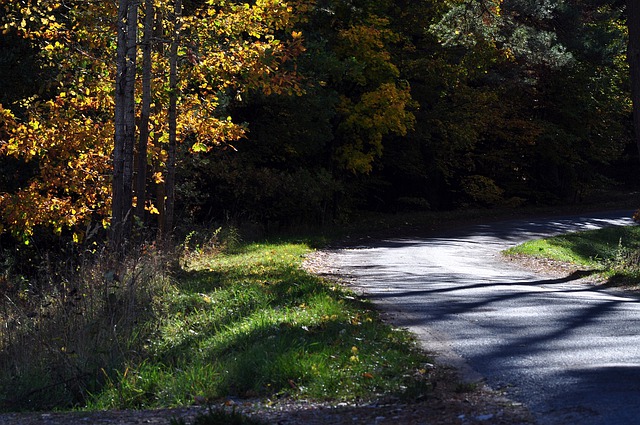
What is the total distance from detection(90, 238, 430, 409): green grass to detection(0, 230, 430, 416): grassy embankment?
1cm

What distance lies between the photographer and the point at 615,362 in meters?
8.02

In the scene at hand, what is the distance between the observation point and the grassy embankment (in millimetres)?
7863

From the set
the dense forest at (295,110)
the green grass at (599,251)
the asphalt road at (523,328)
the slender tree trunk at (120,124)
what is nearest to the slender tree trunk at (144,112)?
the dense forest at (295,110)

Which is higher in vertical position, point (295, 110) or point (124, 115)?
point (295, 110)

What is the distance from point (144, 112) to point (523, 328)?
28.3ft

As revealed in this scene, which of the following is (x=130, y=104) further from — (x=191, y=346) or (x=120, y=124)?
(x=191, y=346)

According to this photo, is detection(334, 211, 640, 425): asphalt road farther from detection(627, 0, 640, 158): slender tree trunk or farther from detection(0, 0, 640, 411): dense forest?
detection(627, 0, 640, 158): slender tree trunk

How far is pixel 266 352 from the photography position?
27.7 ft

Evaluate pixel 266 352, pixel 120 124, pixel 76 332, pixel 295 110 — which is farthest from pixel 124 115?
pixel 295 110

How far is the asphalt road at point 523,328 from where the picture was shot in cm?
676

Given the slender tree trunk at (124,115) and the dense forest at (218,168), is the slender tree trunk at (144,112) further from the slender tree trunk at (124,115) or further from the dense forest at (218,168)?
the slender tree trunk at (124,115)

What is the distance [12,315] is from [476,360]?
6277 millimetres

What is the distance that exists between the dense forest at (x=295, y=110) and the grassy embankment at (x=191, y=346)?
1376 mm

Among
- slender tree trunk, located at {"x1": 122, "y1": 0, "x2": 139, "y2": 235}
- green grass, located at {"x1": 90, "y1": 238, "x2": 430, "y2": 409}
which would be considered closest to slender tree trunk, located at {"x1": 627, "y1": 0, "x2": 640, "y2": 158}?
green grass, located at {"x1": 90, "y1": 238, "x2": 430, "y2": 409}
